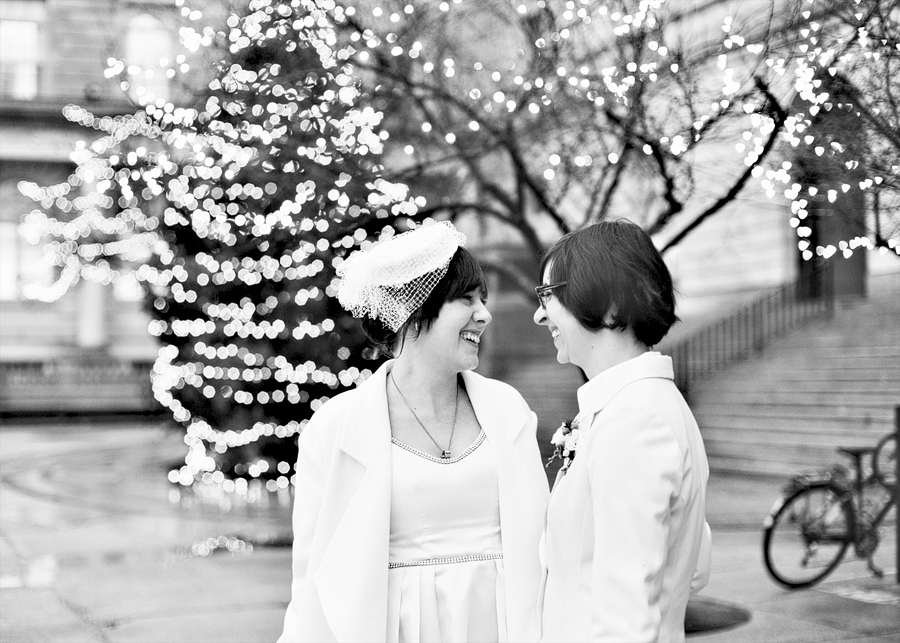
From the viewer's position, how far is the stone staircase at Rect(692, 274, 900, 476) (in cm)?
1449

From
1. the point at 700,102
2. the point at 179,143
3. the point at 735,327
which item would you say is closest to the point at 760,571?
the point at 700,102

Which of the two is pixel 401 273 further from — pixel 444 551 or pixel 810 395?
pixel 810 395

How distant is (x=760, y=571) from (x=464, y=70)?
499 centimetres

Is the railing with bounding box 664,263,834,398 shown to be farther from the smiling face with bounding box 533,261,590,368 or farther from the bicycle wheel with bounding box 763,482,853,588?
the smiling face with bounding box 533,261,590,368

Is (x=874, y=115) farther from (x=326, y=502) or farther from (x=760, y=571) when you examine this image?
(x=760, y=571)

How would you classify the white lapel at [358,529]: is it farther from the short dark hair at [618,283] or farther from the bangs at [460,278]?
the short dark hair at [618,283]

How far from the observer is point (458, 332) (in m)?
3.11

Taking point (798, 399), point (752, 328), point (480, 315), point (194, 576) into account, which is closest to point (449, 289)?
point (480, 315)

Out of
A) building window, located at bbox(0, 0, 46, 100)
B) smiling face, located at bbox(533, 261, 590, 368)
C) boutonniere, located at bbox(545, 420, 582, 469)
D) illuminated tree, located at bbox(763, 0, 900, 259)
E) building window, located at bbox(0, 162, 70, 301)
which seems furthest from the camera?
building window, located at bbox(0, 0, 46, 100)

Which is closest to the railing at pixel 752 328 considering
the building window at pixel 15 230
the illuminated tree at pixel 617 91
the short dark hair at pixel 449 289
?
the illuminated tree at pixel 617 91

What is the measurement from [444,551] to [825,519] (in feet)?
18.8

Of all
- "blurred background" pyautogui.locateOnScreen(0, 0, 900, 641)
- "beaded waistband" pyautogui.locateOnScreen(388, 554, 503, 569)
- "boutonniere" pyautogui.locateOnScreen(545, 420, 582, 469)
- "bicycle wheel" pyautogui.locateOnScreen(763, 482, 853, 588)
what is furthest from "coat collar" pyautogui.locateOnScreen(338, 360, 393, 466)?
"bicycle wheel" pyautogui.locateOnScreen(763, 482, 853, 588)

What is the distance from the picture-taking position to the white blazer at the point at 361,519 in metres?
2.84

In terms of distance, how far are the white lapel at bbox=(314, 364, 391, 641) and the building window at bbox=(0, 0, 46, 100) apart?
1191 inches
